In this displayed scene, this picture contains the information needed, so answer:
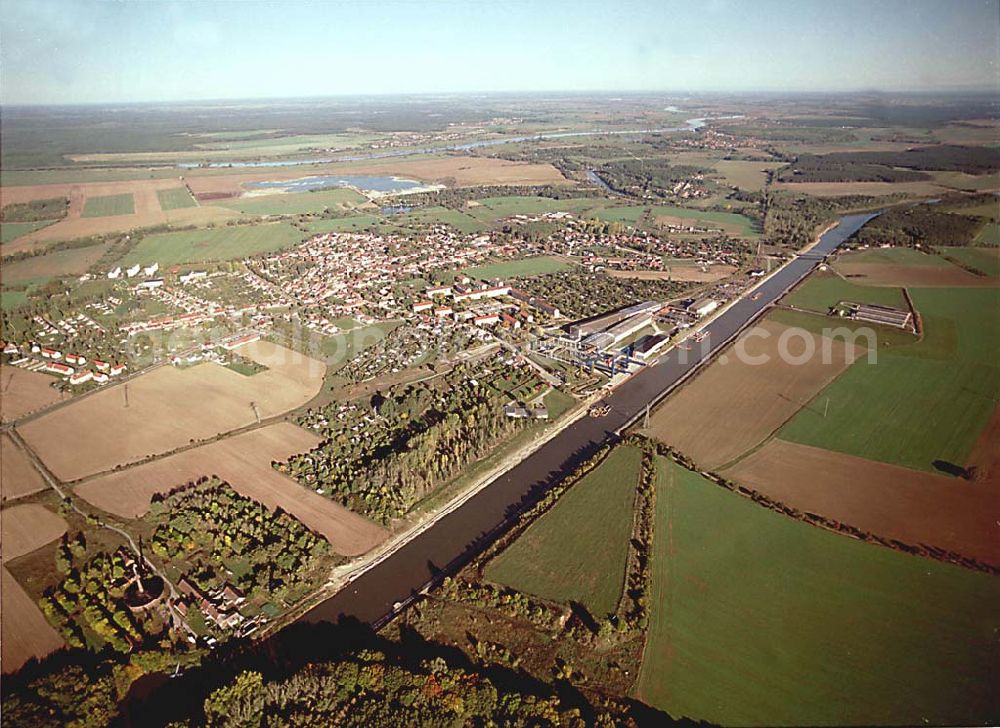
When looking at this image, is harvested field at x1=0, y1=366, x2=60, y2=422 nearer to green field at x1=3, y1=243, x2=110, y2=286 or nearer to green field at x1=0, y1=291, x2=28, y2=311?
green field at x1=0, y1=291, x2=28, y2=311

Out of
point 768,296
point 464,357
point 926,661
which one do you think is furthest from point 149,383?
point 768,296

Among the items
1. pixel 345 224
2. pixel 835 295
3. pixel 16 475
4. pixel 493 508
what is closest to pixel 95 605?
pixel 16 475

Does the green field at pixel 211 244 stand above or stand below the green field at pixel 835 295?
above

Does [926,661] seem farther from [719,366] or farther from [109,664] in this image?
[109,664]

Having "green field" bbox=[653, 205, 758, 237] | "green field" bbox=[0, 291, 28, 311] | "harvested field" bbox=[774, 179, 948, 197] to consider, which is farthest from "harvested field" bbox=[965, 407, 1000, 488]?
"harvested field" bbox=[774, 179, 948, 197]

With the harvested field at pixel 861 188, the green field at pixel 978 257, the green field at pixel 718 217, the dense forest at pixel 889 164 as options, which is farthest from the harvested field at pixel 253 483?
the dense forest at pixel 889 164

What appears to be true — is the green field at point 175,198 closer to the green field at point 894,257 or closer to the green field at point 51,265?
the green field at point 51,265
